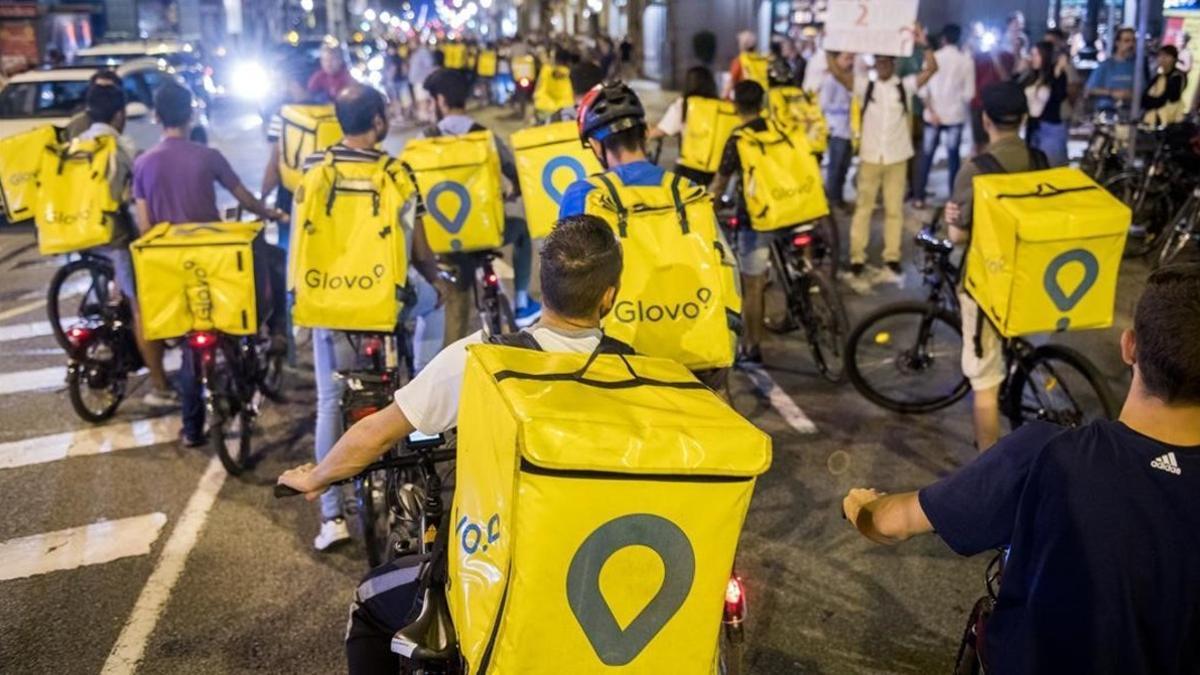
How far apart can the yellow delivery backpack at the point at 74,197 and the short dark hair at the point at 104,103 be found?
552 mm

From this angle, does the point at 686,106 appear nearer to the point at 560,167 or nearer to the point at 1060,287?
the point at 560,167

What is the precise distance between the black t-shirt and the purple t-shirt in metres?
5.31

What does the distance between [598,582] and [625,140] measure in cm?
299

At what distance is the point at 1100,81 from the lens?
44.9 ft

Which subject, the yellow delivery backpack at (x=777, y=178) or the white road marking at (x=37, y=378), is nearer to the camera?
the yellow delivery backpack at (x=777, y=178)

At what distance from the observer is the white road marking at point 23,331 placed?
8.76 m

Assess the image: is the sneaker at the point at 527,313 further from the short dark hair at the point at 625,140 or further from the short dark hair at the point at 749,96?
the short dark hair at the point at 625,140

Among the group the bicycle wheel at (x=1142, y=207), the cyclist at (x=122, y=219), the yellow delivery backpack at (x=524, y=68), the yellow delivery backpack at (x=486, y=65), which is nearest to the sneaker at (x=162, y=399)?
the cyclist at (x=122, y=219)

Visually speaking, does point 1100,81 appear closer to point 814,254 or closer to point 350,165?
point 814,254

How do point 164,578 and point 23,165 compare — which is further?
point 23,165

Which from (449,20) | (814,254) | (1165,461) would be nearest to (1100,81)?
(814,254)

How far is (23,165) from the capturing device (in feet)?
21.7

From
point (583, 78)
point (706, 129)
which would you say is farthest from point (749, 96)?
point (706, 129)

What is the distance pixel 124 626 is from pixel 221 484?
4.81 feet
